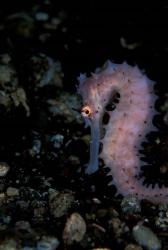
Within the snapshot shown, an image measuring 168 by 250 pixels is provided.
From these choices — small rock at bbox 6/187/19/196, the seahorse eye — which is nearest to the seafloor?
small rock at bbox 6/187/19/196

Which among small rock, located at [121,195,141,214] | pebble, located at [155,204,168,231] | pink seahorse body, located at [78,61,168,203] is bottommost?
pebble, located at [155,204,168,231]

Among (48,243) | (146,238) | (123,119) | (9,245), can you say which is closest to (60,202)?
(48,243)

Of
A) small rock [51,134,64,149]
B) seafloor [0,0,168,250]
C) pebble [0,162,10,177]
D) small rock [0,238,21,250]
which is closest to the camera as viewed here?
small rock [0,238,21,250]

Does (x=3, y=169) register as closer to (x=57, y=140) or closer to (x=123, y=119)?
(x=57, y=140)

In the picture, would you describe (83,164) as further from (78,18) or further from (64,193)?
(78,18)

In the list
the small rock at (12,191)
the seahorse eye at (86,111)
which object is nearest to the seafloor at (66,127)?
the small rock at (12,191)

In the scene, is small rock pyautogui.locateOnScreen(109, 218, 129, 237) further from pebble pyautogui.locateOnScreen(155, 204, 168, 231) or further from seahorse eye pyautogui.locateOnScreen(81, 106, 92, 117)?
seahorse eye pyautogui.locateOnScreen(81, 106, 92, 117)
